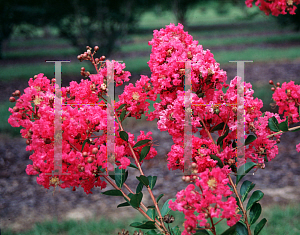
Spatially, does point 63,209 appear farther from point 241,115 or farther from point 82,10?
point 82,10

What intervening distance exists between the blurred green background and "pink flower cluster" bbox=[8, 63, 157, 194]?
298cm

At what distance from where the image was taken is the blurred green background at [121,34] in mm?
4645

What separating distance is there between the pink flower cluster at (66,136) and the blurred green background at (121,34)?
298cm

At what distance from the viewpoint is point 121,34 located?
472 cm

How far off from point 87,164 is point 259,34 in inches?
263

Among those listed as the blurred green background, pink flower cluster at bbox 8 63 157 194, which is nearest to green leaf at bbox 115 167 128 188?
pink flower cluster at bbox 8 63 157 194

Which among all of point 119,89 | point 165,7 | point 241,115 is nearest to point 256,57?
point 165,7

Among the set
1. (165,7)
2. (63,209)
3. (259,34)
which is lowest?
(63,209)

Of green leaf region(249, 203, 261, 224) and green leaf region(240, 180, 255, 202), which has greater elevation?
green leaf region(240, 180, 255, 202)

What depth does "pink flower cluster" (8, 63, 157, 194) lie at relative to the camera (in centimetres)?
63

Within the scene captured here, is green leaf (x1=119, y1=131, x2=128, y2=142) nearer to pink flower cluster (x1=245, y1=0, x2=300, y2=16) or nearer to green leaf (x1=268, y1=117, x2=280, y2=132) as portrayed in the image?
green leaf (x1=268, y1=117, x2=280, y2=132)

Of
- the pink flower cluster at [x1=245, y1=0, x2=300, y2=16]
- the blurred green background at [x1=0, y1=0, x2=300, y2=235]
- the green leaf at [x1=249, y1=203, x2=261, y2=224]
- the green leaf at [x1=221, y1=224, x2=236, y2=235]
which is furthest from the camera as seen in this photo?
the blurred green background at [x1=0, y1=0, x2=300, y2=235]

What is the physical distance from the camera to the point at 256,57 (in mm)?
5637

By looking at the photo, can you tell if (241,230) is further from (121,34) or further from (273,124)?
(121,34)
